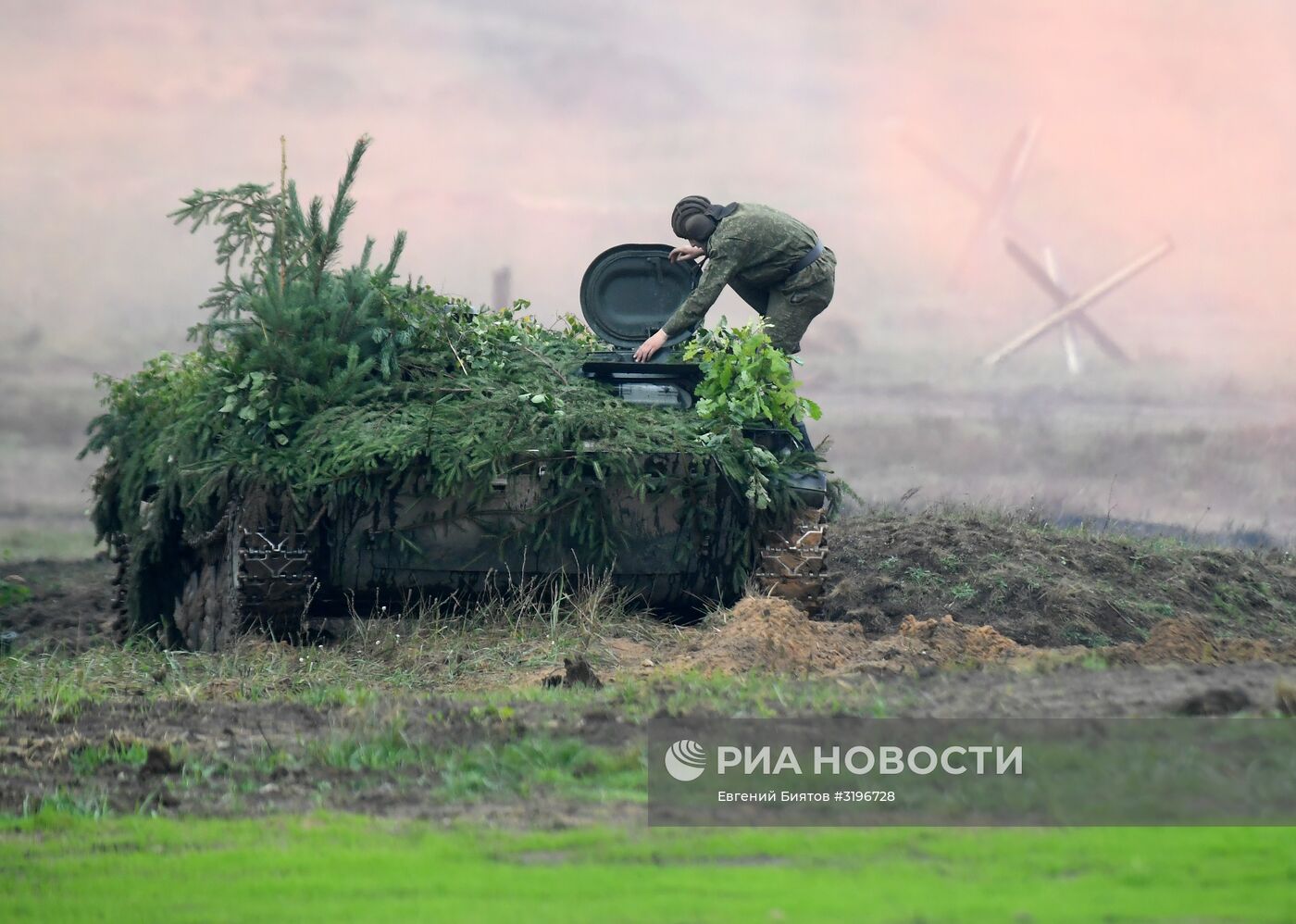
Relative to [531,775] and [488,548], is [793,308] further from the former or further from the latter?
[531,775]

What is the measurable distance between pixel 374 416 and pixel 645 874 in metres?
5.22

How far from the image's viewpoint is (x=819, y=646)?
26.6 ft

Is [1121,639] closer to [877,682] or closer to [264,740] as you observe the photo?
[877,682]

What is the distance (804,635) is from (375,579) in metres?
2.30

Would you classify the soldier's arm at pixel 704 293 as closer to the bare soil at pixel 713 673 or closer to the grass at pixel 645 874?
the bare soil at pixel 713 673

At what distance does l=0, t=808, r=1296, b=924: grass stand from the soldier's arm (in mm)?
5415

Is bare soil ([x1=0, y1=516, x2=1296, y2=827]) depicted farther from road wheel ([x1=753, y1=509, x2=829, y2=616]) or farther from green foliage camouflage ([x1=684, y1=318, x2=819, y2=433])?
green foliage camouflage ([x1=684, y1=318, x2=819, y2=433])

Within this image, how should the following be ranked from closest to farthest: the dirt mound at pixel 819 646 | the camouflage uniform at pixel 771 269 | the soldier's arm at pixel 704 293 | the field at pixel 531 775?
the field at pixel 531 775 < the dirt mound at pixel 819 646 < the soldier's arm at pixel 704 293 < the camouflage uniform at pixel 771 269

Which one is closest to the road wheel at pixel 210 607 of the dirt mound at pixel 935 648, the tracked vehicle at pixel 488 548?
the tracked vehicle at pixel 488 548

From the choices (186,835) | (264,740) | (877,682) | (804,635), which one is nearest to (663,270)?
(804,635)

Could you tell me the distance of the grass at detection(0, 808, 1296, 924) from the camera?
3674mm

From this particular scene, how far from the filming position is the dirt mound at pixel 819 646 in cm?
744

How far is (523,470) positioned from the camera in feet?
28.0

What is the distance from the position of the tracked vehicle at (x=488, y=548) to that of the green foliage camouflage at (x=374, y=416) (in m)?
0.06
